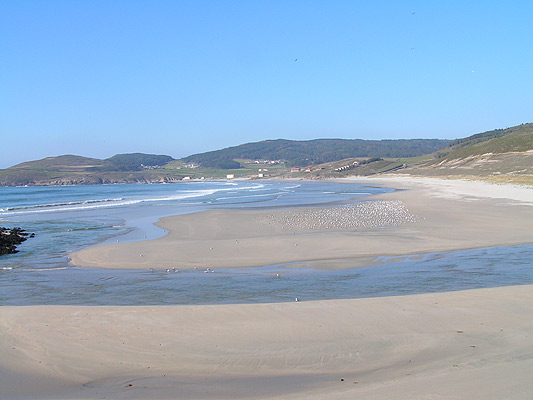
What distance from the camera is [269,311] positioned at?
7.35 m

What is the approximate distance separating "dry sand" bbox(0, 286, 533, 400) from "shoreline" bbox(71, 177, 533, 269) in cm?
505

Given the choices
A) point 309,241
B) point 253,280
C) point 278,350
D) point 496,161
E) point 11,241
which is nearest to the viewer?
point 278,350

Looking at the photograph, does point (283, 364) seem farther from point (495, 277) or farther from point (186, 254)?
point (186, 254)

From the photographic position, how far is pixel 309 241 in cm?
1588

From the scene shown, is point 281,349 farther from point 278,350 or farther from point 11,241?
point 11,241

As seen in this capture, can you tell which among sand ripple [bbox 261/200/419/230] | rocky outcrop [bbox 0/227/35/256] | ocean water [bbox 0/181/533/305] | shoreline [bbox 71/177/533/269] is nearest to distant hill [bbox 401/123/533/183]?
sand ripple [bbox 261/200/419/230]

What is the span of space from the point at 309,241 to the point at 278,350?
10.3 meters

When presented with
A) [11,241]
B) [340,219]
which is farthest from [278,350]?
[340,219]

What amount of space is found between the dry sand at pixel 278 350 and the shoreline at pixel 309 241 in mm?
5047

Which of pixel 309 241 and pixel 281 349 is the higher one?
pixel 281 349

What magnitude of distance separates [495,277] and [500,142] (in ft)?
258

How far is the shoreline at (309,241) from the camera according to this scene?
13.2 m

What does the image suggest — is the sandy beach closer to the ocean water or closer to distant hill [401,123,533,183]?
the ocean water

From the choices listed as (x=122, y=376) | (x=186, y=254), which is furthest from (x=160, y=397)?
(x=186, y=254)
